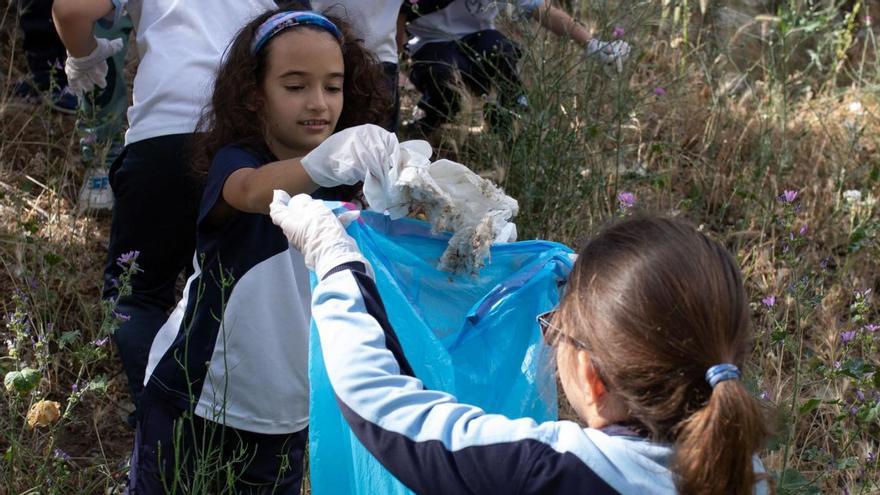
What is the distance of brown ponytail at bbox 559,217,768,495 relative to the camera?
1240 millimetres

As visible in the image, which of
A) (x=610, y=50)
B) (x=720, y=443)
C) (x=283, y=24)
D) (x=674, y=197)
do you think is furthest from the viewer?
(x=674, y=197)

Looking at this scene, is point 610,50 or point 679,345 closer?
point 679,345

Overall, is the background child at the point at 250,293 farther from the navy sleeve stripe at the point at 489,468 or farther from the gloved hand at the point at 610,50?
the gloved hand at the point at 610,50

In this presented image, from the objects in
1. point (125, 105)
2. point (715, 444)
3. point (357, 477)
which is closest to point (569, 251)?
point (357, 477)

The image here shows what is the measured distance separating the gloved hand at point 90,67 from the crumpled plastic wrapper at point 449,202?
128 centimetres

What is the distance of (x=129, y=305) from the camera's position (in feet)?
8.55

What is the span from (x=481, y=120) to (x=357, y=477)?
2112mm

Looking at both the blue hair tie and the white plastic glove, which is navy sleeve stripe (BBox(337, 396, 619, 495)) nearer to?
the blue hair tie

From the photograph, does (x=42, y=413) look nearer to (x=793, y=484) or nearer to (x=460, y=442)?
(x=460, y=442)

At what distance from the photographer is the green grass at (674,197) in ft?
8.61

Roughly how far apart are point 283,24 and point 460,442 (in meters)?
1.10

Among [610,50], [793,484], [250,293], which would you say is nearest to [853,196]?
[610,50]

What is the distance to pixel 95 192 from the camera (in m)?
3.35

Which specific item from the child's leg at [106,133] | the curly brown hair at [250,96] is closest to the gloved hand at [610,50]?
the curly brown hair at [250,96]
